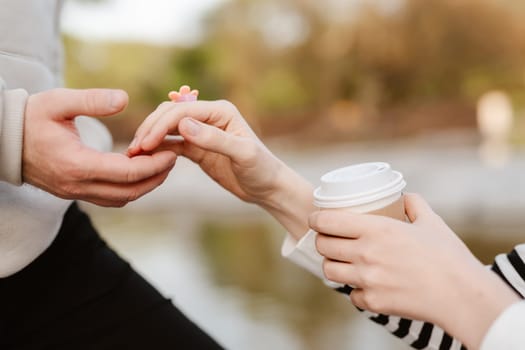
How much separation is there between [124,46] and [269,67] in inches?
142

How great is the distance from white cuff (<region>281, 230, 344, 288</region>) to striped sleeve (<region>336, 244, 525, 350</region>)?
0.17 feet

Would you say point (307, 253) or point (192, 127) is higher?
point (192, 127)

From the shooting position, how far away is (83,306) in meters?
1.11

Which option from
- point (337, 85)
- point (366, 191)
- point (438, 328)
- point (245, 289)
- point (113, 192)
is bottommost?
point (337, 85)

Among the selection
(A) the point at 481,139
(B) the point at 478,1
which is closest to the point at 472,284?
(A) the point at 481,139

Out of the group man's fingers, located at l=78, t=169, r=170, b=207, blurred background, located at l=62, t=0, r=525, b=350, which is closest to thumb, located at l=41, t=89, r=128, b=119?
man's fingers, located at l=78, t=169, r=170, b=207

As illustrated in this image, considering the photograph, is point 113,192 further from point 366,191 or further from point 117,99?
point 366,191

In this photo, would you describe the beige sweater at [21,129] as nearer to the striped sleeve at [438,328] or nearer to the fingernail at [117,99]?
the fingernail at [117,99]

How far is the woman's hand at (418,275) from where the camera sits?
2.56ft

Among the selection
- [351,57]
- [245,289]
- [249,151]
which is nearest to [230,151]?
[249,151]

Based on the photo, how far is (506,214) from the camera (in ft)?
20.5

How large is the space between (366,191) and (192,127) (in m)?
0.28

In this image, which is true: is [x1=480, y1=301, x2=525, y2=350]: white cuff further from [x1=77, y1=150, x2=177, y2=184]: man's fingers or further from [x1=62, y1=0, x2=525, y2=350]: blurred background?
[x1=62, y1=0, x2=525, y2=350]: blurred background

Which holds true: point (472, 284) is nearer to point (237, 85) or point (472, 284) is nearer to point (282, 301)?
point (282, 301)
